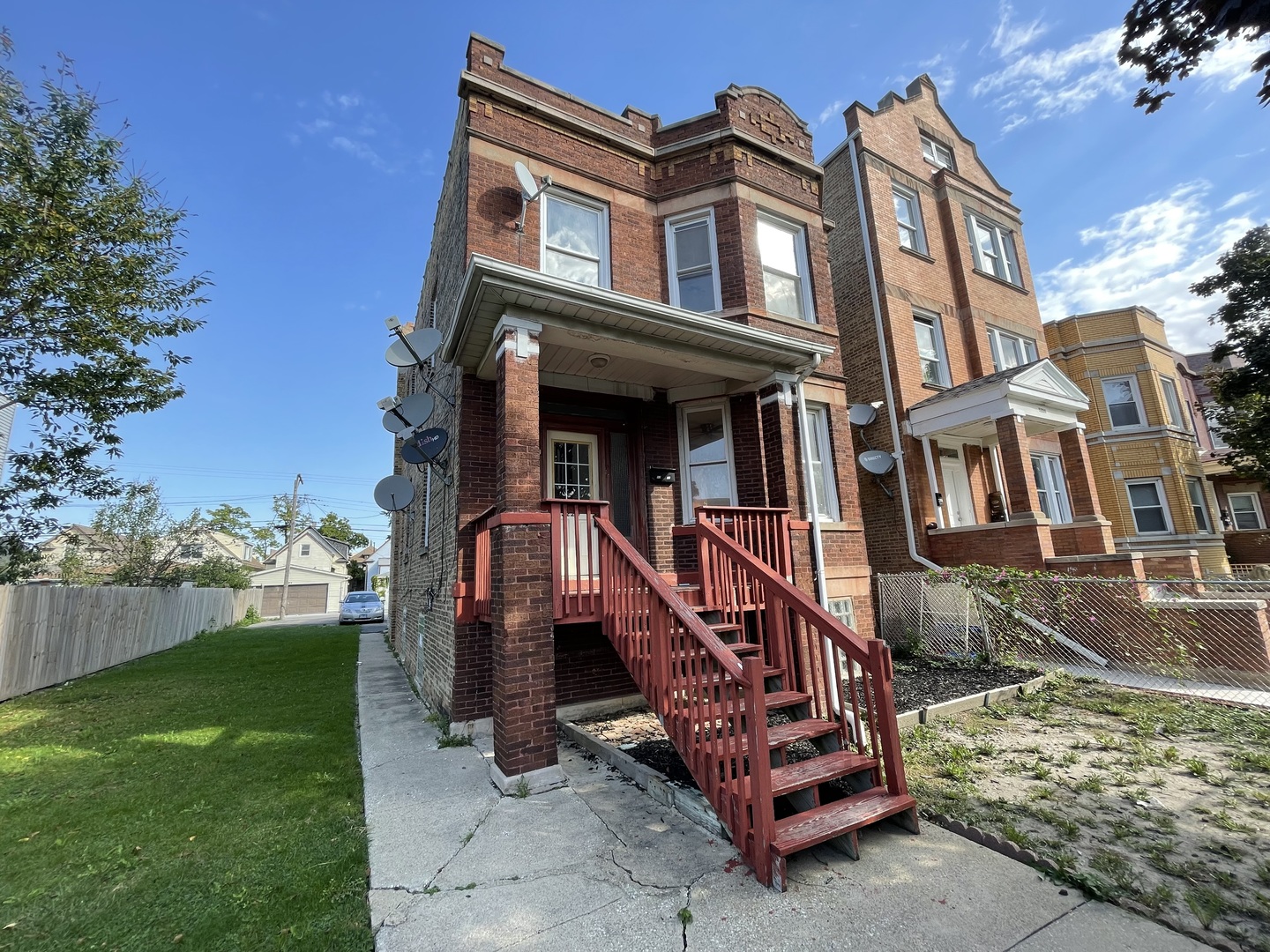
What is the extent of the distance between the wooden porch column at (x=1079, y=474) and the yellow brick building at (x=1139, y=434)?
603 cm

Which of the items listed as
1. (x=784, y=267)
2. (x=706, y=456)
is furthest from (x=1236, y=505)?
(x=706, y=456)

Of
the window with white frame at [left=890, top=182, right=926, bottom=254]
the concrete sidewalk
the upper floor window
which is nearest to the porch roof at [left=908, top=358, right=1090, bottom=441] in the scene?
the window with white frame at [left=890, top=182, right=926, bottom=254]

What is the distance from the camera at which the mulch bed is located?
476 cm

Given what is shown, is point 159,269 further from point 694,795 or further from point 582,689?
point 694,795

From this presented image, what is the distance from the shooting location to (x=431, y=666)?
24.0 ft

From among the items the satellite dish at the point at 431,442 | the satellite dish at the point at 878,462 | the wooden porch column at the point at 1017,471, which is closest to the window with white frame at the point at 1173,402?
the wooden porch column at the point at 1017,471

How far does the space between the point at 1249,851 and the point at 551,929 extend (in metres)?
3.93

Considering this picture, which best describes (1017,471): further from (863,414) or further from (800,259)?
(800,259)

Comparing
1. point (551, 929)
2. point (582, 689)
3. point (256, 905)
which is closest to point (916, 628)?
point (582, 689)

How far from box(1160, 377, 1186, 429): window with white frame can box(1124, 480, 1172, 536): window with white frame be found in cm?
245

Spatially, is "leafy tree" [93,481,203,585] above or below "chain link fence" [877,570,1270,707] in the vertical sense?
above

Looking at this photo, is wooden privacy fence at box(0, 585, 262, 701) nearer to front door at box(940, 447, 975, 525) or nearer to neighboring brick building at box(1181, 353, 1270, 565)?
front door at box(940, 447, 975, 525)

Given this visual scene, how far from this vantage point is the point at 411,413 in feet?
22.3

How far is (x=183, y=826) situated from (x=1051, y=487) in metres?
16.6
